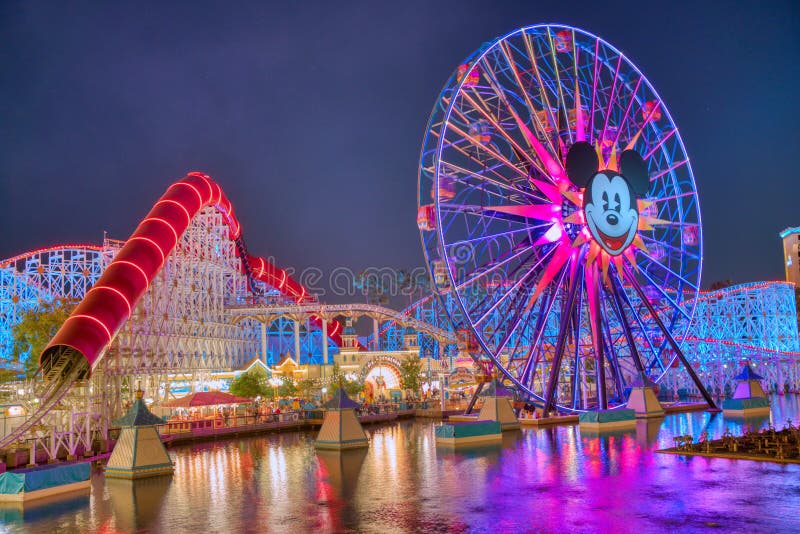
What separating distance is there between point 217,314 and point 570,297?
85.5 feet

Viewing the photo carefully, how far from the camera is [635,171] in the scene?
125 ft

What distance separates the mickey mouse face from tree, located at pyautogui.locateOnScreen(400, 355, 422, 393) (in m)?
20.4

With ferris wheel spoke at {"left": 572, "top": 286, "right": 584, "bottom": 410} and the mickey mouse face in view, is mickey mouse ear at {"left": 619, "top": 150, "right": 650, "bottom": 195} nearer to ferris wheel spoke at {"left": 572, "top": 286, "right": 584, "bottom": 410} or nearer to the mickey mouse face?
the mickey mouse face

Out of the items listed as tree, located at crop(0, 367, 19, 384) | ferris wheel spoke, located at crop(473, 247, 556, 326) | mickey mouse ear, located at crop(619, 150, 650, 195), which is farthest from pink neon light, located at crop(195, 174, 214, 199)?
mickey mouse ear, located at crop(619, 150, 650, 195)

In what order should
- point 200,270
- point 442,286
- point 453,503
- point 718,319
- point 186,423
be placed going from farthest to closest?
point 718,319
point 200,270
point 186,423
point 442,286
point 453,503

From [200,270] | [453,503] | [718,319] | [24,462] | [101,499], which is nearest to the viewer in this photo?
[453,503]

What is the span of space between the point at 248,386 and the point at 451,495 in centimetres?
2930

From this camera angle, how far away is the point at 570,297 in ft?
112

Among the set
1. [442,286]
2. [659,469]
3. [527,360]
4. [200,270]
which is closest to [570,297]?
[527,360]

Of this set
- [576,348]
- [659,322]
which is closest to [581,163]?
[576,348]

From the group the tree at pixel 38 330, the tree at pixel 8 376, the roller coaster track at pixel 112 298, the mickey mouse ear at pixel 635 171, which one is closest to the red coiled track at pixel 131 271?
the roller coaster track at pixel 112 298

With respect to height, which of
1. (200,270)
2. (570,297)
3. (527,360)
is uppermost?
(200,270)

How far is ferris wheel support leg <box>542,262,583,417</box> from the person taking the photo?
109 feet

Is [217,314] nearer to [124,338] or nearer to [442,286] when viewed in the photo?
[124,338]
